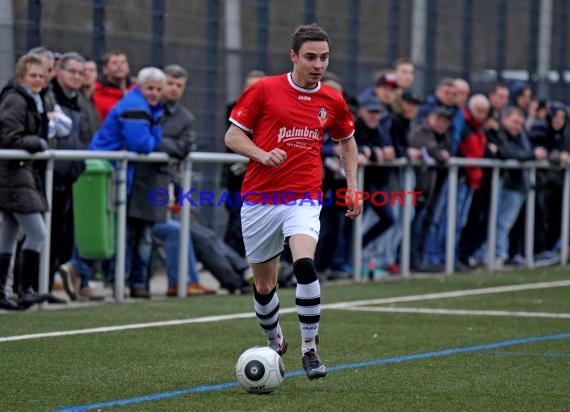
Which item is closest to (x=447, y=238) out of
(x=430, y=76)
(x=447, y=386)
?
(x=430, y=76)

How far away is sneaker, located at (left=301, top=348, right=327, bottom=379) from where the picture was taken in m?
7.80

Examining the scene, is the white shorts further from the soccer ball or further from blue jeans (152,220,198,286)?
blue jeans (152,220,198,286)

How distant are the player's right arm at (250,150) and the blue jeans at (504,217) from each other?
396 inches

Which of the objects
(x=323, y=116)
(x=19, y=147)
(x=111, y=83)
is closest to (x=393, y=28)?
(x=111, y=83)

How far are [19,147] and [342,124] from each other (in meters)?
3.78

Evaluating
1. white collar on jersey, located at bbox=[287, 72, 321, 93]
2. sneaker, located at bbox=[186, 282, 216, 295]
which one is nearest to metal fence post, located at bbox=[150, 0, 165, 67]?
sneaker, located at bbox=[186, 282, 216, 295]

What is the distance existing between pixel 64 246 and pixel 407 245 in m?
4.90

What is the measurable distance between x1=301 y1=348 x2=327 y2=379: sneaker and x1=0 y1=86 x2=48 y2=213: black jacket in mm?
4270

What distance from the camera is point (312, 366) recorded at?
784 cm

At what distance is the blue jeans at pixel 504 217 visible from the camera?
17938 millimetres

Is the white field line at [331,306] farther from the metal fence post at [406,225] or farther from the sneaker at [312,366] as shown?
the sneaker at [312,366]

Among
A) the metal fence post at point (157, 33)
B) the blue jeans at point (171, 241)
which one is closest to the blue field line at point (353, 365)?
the blue jeans at point (171, 241)

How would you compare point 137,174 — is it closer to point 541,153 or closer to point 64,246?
point 64,246

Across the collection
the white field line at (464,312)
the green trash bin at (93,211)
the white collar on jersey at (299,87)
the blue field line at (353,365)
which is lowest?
the white field line at (464,312)
